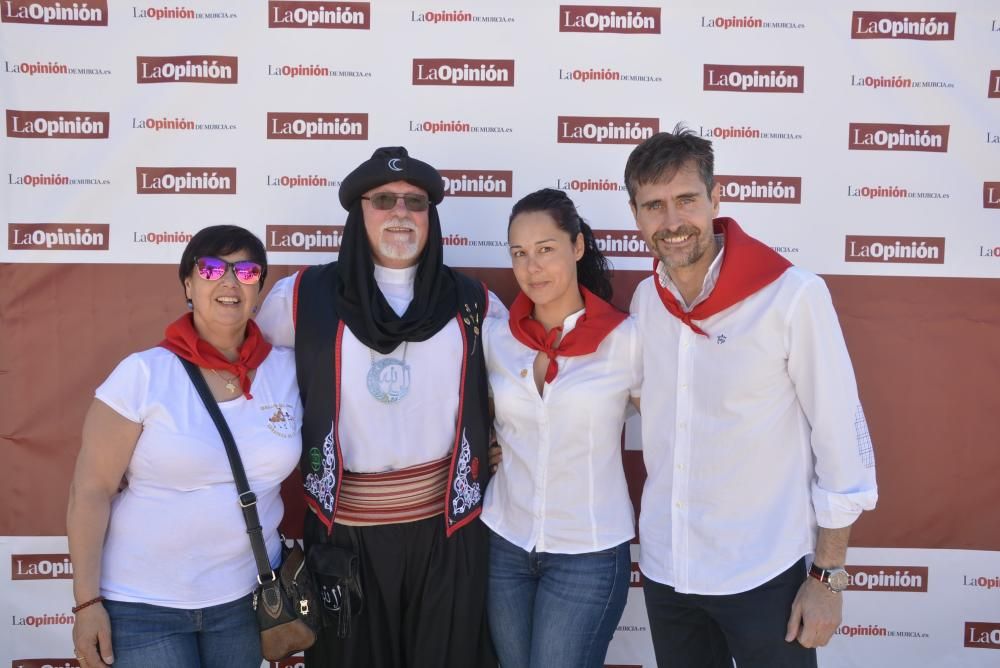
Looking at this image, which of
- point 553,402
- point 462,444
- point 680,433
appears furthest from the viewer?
point 462,444

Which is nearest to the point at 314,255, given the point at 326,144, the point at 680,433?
the point at 326,144

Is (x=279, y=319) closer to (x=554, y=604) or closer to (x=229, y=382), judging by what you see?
(x=229, y=382)

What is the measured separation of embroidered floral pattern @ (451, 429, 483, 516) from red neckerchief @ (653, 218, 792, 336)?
87 cm

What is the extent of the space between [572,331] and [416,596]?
40.4 inches

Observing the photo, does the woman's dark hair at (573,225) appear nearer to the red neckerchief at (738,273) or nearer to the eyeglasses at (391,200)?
the eyeglasses at (391,200)

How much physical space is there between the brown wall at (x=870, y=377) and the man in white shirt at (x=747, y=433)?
108cm

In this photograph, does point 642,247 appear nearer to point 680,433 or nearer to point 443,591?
point 680,433

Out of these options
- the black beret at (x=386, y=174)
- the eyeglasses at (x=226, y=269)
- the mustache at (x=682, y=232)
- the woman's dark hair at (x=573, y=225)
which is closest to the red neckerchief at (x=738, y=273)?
the mustache at (x=682, y=232)

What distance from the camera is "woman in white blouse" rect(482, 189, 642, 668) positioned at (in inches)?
89.0

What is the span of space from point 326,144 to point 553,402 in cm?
160

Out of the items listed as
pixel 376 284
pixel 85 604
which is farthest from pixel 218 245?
pixel 85 604

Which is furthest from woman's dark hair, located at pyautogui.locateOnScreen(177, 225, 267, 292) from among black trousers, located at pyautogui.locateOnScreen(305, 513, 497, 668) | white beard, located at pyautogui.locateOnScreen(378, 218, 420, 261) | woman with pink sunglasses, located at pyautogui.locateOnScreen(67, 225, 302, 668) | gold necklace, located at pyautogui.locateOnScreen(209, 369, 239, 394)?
black trousers, located at pyautogui.locateOnScreen(305, 513, 497, 668)

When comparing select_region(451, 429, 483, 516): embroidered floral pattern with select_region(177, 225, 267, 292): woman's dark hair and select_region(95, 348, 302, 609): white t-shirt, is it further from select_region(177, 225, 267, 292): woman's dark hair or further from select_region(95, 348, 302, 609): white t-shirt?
select_region(177, 225, 267, 292): woman's dark hair

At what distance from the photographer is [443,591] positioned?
7.77ft
